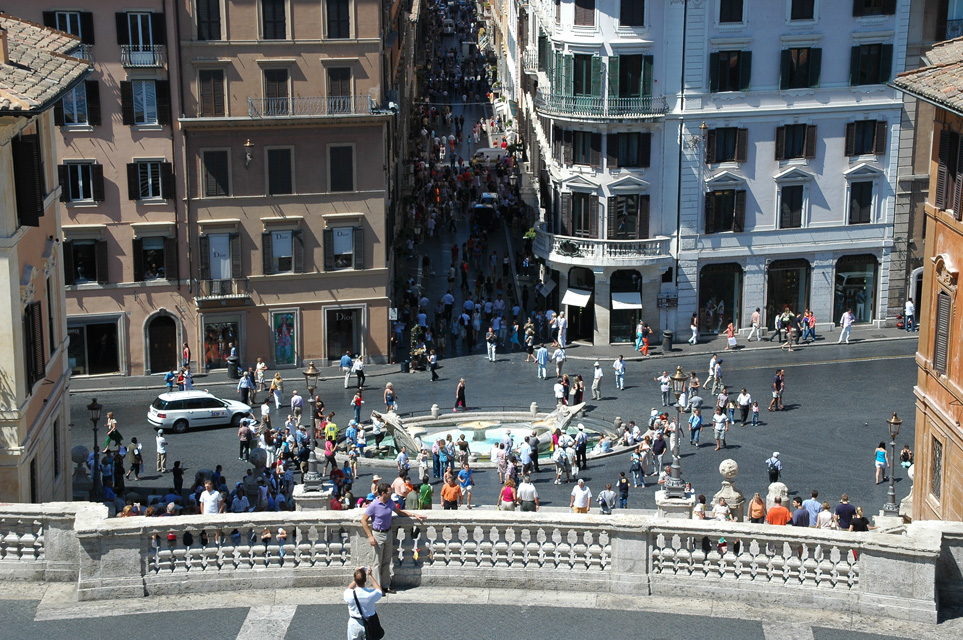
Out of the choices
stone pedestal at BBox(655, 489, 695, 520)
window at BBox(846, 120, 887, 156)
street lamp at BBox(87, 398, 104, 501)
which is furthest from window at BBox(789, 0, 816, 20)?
stone pedestal at BBox(655, 489, 695, 520)

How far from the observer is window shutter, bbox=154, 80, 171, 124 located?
2507 inches

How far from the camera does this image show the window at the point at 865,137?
69.7 meters

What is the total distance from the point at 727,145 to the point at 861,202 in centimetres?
699

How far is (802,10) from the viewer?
6788 cm

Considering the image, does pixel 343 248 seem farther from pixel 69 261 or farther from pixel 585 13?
pixel 585 13

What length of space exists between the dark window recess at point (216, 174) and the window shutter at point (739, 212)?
74.1ft

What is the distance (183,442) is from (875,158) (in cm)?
3387

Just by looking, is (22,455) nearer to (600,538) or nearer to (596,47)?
(600,538)

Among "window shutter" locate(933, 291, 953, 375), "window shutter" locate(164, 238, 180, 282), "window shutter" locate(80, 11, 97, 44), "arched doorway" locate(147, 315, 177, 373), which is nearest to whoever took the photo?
"window shutter" locate(933, 291, 953, 375)

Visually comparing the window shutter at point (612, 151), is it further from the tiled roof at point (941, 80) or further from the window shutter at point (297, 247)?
the tiled roof at point (941, 80)

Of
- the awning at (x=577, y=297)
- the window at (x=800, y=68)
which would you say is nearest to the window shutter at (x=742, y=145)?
the window at (x=800, y=68)

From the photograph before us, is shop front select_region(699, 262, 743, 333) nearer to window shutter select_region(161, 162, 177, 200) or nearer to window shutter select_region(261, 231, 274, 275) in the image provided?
window shutter select_region(261, 231, 274, 275)

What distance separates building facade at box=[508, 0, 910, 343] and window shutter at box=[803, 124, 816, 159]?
45 mm

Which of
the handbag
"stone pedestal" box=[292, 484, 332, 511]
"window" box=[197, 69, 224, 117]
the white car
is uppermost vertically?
"window" box=[197, 69, 224, 117]
